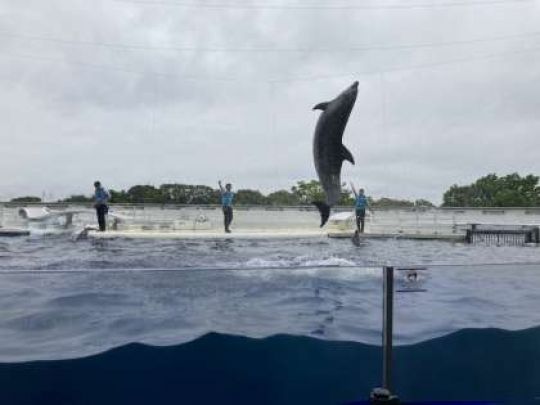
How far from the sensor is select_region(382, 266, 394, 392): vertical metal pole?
3.16 metres

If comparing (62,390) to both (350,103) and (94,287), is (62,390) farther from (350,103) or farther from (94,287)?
(350,103)

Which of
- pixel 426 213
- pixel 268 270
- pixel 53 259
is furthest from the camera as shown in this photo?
pixel 426 213

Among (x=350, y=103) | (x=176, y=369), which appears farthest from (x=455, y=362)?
(x=350, y=103)

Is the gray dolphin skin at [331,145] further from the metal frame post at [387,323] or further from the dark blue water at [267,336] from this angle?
the metal frame post at [387,323]

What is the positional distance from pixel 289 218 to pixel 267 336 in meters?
21.6

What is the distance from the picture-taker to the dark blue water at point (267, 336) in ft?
11.3

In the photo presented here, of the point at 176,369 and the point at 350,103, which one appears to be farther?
the point at 350,103

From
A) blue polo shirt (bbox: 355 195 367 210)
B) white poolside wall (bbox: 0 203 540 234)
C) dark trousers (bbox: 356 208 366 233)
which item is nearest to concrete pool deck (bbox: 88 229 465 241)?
dark trousers (bbox: 356 208 366 233)

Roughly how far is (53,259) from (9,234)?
7.81 metres

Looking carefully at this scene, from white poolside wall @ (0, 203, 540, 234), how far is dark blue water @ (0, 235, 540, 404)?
17.0m

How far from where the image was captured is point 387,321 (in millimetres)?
3205

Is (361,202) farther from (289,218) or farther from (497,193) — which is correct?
(497,193)

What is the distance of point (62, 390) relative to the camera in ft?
11.6

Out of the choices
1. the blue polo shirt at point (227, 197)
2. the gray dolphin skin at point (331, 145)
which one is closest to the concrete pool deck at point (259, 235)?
the blue polo shirt at point (227, 197)
